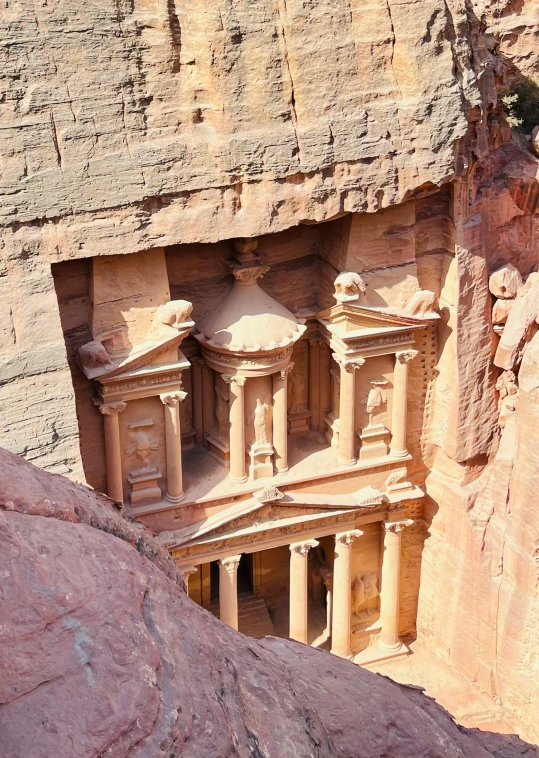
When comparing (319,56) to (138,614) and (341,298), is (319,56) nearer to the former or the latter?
(341,298)

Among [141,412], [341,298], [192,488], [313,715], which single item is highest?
[313,715]

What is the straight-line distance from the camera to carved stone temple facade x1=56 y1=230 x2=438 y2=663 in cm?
1494

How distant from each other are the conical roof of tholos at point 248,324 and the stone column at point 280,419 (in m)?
0.67

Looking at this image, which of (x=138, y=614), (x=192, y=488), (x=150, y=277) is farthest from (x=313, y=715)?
(x=192, y=488)

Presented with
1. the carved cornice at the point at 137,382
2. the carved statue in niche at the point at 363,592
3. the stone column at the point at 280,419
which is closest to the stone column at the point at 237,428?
the stone column at the point at 280,419

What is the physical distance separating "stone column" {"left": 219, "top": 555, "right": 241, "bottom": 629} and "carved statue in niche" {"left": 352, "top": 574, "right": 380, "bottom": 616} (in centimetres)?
237

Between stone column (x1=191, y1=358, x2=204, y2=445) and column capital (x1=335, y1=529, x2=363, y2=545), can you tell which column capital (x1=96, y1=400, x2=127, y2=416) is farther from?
column capital (x1=335, y1=529, x2=363, y2=545)

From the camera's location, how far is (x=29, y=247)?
13.5 meters

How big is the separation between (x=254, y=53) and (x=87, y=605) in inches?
466

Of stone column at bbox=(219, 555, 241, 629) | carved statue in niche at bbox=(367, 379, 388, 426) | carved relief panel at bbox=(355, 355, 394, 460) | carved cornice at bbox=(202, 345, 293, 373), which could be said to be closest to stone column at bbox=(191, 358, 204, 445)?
carved cornice at bbox=(202, 345, 293, 373)

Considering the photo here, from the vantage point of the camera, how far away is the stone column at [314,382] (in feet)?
56.2

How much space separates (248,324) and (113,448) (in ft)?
8.51

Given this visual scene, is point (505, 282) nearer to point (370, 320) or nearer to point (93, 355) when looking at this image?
point (370, 320)

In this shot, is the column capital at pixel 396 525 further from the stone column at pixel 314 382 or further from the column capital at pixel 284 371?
the column capital at pixel 284 371
